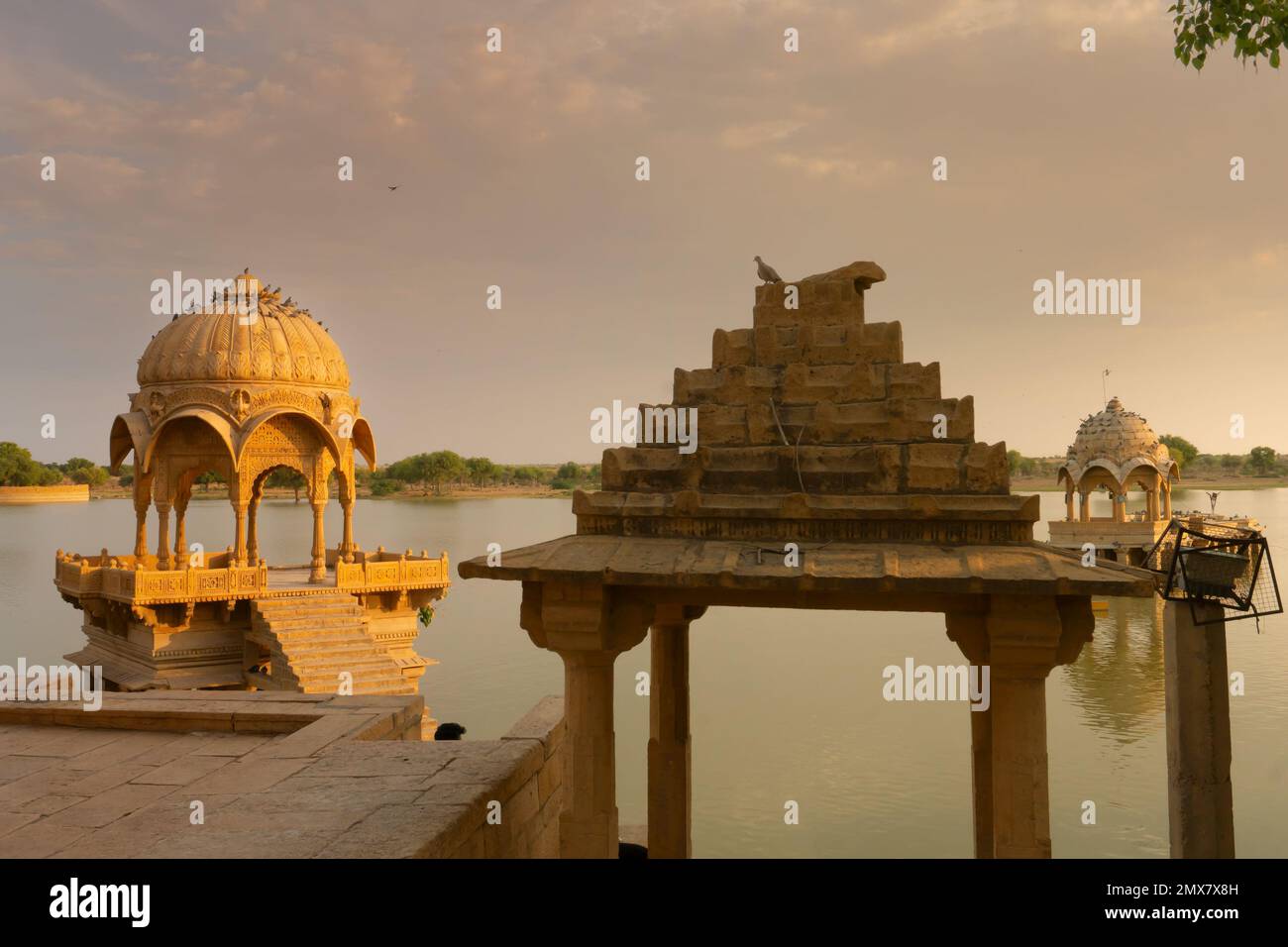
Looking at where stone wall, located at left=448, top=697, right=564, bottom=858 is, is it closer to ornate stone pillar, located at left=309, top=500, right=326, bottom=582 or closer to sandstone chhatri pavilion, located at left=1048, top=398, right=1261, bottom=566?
ornate stone pillar, located at left=309, top=500, right=326, bottom=582

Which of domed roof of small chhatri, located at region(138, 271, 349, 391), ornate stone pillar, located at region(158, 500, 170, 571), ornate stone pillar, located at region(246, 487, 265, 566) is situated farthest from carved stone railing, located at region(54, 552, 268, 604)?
domed roof of small chhatri, located at region(138, 271, 349, 391)

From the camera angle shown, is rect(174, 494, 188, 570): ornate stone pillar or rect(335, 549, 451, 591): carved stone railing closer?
rect(335, 549, 451, 591): carved stone railing

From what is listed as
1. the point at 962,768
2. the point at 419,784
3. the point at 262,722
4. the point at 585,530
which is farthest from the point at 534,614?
the point at 962,768

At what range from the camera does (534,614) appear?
5.61 metres

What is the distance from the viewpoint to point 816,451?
5.66m

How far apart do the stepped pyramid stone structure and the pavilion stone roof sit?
0.04ft

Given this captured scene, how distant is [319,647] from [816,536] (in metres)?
13.8

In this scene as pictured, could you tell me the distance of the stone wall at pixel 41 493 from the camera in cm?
8612

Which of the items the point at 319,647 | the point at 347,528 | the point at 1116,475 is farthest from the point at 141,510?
the point at 1116,475

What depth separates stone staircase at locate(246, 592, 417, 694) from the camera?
16156mm

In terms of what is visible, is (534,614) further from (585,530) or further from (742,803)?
(742,803)

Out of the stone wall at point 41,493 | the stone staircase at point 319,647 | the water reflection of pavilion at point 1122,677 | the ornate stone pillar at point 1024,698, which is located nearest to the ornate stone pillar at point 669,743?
the ornate stone pillar at point 1024,698

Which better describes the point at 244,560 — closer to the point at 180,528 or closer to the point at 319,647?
the point at 180,528
